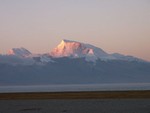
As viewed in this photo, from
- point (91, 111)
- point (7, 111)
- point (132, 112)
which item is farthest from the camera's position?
point (7, 111)


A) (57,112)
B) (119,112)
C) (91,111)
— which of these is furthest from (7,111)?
(119,112)

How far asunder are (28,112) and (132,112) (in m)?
9.73

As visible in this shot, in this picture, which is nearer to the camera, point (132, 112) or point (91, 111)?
point (132, 112)

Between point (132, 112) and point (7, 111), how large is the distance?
1226 centimetres

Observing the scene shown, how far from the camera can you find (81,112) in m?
37.8

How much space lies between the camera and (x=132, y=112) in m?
36.2

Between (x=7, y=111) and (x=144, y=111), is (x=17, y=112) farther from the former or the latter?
(x=144, y=111)

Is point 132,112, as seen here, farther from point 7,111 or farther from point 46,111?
point 7,111

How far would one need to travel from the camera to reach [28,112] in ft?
130

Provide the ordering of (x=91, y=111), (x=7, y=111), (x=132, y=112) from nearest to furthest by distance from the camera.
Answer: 1. (x=132, y=112)
2. (x=91, y=111)
3. (x=7, y=111)

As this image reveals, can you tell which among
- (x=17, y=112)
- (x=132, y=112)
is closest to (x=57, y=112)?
(x=17, y=112)

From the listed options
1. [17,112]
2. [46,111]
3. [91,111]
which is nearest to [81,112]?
[91,111]

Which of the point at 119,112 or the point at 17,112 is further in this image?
the point at 17,112

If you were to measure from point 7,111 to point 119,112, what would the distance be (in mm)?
11097
